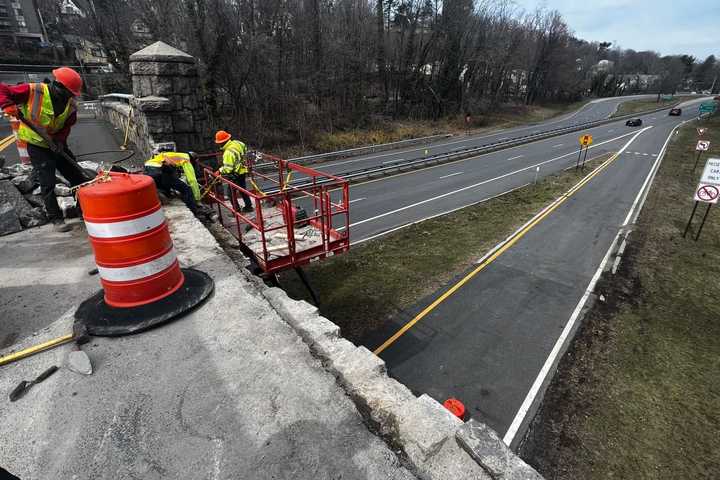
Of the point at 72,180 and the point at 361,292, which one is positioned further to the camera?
the point at 361,292

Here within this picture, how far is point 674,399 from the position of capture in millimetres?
6438

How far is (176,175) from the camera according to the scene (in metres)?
7.10

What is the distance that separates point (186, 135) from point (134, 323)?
6480mm

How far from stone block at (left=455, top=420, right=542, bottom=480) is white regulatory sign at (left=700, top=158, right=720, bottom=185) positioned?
14.7 m

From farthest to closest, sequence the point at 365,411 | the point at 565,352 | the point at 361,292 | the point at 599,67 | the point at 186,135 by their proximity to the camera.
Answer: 1. the point at 599,67
2. the point at 361,292
3. the point at 186,135
4. the point at 565,352
5. the point at 365,411

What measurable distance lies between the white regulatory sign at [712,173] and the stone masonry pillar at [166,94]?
628 inches

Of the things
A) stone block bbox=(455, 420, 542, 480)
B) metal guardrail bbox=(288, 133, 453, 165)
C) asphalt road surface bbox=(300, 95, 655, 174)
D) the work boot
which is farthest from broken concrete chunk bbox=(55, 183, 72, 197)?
metal guardrail bbox=(288, 133, 453, 165)

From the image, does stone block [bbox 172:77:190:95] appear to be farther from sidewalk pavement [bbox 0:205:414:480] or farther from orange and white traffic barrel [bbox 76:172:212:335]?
sidewalk pavement [bbox 0:205:414:480]

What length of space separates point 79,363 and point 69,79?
4124 mm

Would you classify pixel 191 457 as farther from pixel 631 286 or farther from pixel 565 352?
pixel 631 286

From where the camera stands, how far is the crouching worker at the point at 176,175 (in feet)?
21.8

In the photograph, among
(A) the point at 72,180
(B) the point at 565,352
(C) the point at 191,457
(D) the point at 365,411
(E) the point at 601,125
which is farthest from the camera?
(E) the point at 601,125

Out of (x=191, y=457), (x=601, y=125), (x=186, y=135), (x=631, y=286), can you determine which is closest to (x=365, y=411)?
(x=191, y=457)

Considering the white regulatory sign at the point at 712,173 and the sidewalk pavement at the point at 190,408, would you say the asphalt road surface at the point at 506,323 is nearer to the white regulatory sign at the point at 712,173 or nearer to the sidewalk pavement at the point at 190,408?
the white regulatory sign at the point at 712,173
